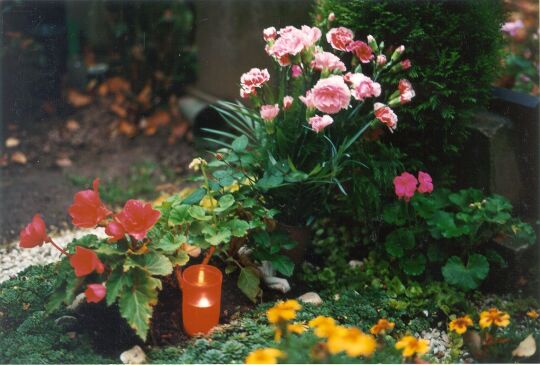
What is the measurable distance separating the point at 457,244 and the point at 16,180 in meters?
3.12

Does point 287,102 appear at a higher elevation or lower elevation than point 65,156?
higher

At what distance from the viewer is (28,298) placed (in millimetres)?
2676

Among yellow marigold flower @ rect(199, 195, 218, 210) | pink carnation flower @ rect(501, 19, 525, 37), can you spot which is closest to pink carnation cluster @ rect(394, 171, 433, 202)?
yellow marigold flower @ rect(199, 195, 218, 210)

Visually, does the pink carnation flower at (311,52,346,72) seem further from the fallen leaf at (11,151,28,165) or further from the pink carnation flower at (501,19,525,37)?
the fallen leaf at (11,151,28,165)

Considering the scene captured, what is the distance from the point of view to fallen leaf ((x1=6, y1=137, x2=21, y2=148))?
4.91 m

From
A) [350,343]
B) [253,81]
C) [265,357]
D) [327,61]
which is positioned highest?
[327,61]

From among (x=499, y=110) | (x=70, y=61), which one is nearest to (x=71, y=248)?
(x=499, y=110)

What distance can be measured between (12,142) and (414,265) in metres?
3.34

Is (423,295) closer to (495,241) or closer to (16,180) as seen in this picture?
(495,241)

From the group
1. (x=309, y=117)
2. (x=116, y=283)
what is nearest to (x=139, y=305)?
(x=116, y=283)

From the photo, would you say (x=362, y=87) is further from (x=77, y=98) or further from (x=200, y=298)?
(x=77, y=98)

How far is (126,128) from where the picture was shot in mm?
5379

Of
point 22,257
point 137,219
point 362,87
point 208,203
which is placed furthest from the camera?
point 22,257

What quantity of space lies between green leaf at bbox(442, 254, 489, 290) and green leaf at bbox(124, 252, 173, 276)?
1.30 meters
